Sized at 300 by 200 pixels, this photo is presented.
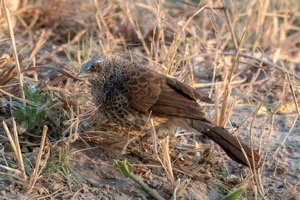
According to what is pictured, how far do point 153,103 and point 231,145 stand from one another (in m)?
0.58

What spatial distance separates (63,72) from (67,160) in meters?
0.78

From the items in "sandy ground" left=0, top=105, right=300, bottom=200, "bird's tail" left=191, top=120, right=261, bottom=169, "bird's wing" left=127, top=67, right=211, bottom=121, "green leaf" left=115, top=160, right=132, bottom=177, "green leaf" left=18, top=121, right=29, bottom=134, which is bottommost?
"sandy ground" left=0, top=105, right=300, bottom=200

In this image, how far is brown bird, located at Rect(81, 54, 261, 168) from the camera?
4273 millimetres

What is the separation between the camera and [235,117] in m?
5.21

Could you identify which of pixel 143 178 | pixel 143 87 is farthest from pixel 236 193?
pixel 143 87

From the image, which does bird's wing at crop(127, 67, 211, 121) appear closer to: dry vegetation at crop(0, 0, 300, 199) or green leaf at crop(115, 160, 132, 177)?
dry vegetation at crop(0, 0, 300, 199)

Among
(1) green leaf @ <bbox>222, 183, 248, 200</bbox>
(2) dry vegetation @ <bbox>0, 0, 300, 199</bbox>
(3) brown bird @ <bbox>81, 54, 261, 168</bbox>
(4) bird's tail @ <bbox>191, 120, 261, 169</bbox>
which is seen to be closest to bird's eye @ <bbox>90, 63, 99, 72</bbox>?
(3) brown bird @ <bbox>81, 54, 261, 168</bbox>

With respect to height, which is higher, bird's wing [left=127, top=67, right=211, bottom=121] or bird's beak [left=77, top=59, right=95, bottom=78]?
bird's beak [left=77, top=59, right=95, bottom=78]

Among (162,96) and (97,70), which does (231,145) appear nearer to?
(162,96)

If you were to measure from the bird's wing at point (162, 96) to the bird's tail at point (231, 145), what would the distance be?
0.08m

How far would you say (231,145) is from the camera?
13.9ft

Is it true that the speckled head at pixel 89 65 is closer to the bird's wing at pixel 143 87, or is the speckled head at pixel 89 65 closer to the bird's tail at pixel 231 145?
the bird's wing at pixel 143 87

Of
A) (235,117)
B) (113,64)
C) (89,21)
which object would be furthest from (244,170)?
(89,21)

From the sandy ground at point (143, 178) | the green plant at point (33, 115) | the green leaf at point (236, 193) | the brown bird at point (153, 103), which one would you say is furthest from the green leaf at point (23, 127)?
the green leaf at point (236, 193)
